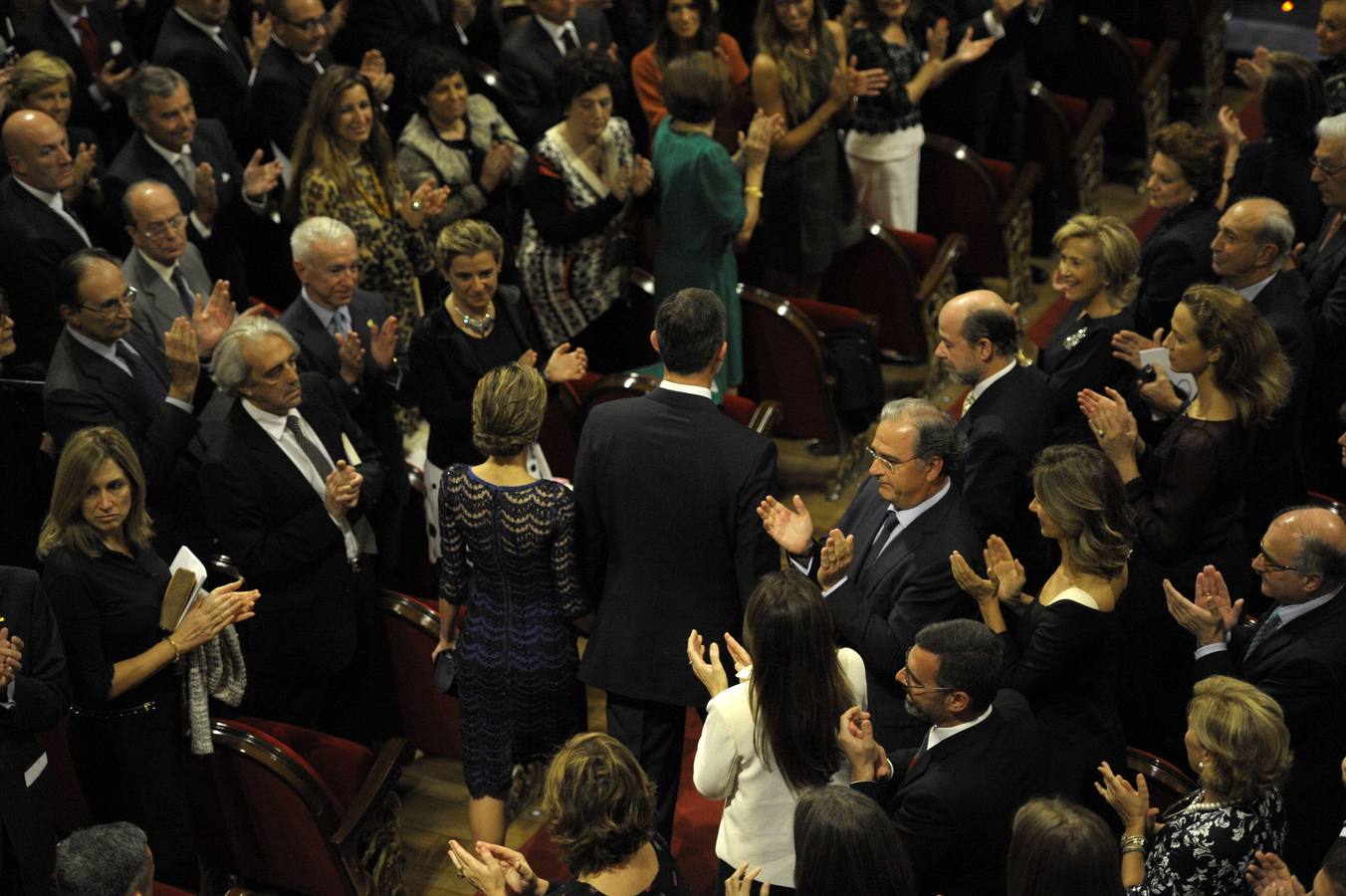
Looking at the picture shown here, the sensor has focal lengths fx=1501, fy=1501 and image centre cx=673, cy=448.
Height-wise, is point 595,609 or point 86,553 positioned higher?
point 86,553

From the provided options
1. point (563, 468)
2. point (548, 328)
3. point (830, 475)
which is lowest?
point (830, 475)

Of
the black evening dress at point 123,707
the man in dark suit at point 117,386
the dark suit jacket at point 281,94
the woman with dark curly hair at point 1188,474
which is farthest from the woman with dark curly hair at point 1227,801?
the dark suit jacket at point 281,94

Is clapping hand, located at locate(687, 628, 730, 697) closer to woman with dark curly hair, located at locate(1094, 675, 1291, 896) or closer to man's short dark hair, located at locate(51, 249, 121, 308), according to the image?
woman with dark curly hair, located at locate(1094, 675, 1291, 896)

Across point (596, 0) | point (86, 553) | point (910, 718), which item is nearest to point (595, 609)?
point (910, 718)

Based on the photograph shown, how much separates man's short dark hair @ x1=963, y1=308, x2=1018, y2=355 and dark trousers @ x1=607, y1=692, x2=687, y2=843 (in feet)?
4.23

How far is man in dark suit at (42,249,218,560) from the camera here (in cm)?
425

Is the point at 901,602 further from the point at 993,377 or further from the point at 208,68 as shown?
the point at 208,68

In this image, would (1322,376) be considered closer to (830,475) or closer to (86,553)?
(830,475)

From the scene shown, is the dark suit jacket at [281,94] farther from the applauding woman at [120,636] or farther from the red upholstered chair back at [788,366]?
the applauding woman at [120,636]

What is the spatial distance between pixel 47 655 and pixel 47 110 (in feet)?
7.86

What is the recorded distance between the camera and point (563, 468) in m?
5.41

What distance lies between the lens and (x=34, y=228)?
15.8ft

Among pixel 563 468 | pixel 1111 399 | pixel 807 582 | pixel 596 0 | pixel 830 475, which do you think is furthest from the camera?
pixel 596 0

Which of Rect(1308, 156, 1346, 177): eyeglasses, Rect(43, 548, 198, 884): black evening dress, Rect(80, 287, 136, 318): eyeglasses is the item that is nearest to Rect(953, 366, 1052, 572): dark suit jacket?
Rect(1308, 156, 1346, 177): eyeglasses
